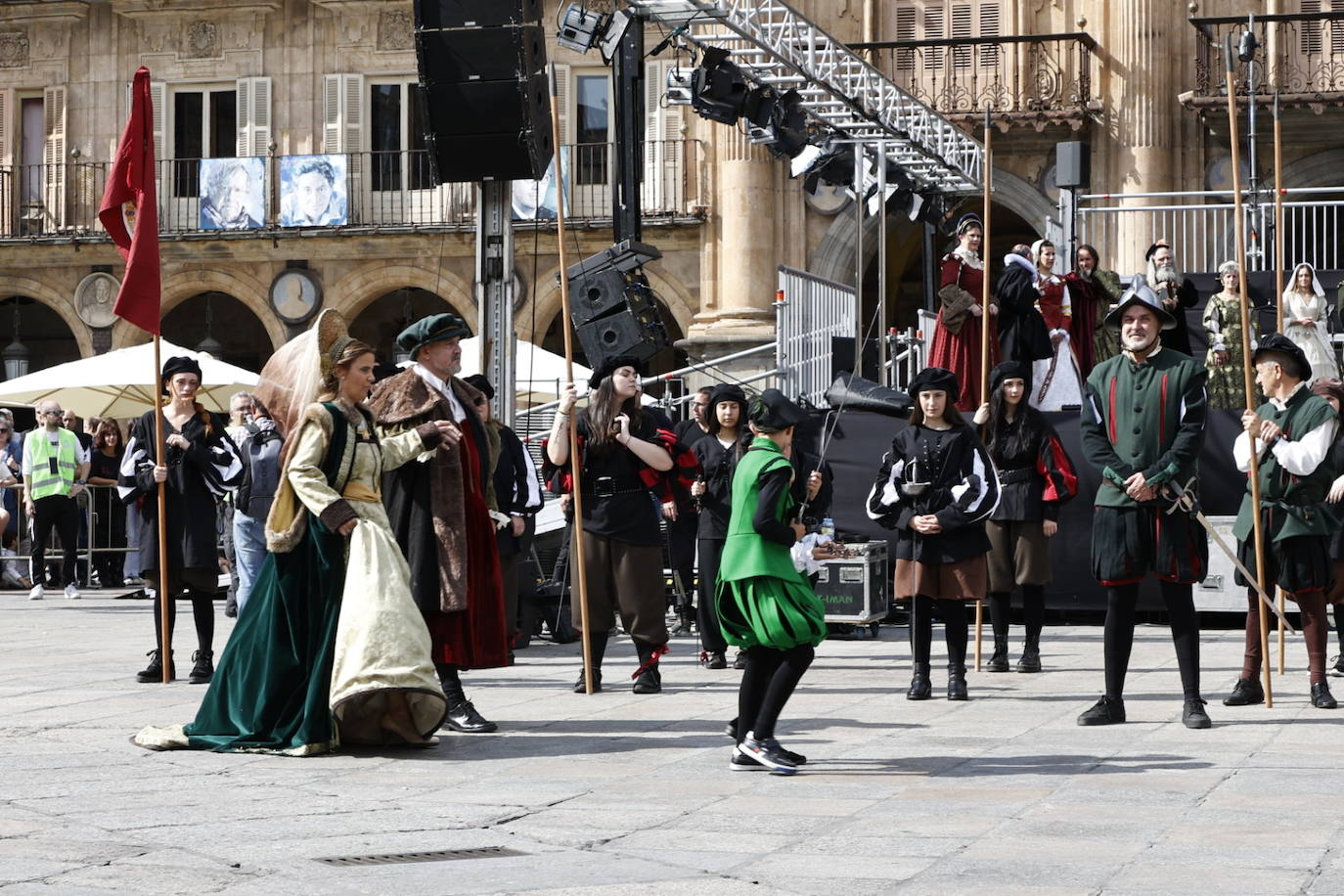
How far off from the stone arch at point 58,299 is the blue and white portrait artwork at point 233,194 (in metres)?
2.49

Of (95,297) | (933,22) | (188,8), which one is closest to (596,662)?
(933,22)

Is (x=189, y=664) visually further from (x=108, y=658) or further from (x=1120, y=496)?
(x=1120, y=496)

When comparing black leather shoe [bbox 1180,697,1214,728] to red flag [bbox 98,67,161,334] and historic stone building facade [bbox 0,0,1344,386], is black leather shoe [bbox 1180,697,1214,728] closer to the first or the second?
red flag [bbox 98,67,161,334]

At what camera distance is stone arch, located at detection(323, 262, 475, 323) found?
1224 inches

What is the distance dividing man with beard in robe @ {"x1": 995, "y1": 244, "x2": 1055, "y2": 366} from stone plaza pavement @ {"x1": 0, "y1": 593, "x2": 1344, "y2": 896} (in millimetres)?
5932

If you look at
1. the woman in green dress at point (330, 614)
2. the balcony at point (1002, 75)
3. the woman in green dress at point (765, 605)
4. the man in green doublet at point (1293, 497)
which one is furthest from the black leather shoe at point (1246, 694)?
the balcony at point (1002, 75)

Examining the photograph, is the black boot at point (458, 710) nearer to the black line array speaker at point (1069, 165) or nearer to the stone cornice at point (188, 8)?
the black line array speaker at point (1069, 165)

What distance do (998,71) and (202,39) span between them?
12.1m

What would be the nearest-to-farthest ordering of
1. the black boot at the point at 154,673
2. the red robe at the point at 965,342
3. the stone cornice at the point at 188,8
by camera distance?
the black boot at the point at 154,673, the red robe at the point at 965,342, the stone cornice at the point at 188,8

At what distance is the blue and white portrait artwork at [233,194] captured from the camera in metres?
31.2

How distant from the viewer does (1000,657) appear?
1220 cm

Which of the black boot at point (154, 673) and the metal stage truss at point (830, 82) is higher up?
the metal stage truss at point (830, 82)

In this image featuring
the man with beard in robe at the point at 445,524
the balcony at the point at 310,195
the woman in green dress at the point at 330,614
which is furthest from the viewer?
the balcony at the point at 310,195

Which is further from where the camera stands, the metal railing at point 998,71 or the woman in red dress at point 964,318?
the metal railing at point 998,71
